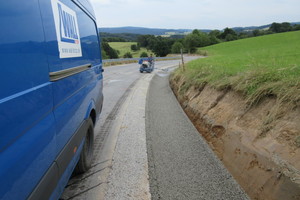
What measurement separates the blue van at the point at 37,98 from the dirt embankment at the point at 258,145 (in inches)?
92.2

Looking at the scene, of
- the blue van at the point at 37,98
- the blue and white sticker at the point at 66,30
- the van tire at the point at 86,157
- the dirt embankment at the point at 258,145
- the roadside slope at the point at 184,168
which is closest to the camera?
the blue van at the point at 37,98

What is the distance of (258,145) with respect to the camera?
337 centimetres

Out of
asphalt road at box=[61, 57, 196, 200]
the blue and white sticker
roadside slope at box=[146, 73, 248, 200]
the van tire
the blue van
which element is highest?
the blue and white sticker

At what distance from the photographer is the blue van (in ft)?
4.52

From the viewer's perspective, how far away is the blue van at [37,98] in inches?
54.3

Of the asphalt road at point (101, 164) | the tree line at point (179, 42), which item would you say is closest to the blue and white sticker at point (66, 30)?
the asphalt road at point (101, 164)

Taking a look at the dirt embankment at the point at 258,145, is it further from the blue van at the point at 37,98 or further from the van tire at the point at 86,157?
the blue van at the point at 37,98

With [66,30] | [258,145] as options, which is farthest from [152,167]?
[66,30]

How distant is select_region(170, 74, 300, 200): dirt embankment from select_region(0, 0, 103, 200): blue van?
2343 mm

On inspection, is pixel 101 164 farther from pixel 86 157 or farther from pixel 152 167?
pixel 152 167

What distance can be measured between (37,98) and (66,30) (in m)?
1.16

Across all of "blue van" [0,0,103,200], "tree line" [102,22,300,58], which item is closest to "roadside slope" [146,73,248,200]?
"blue van" [0,0,103,200]

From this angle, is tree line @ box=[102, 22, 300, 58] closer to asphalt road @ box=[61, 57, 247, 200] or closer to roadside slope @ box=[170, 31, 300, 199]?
asphalt road @ box=[61, 57, 247, 200]

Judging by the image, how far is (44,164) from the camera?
6.00 feet
